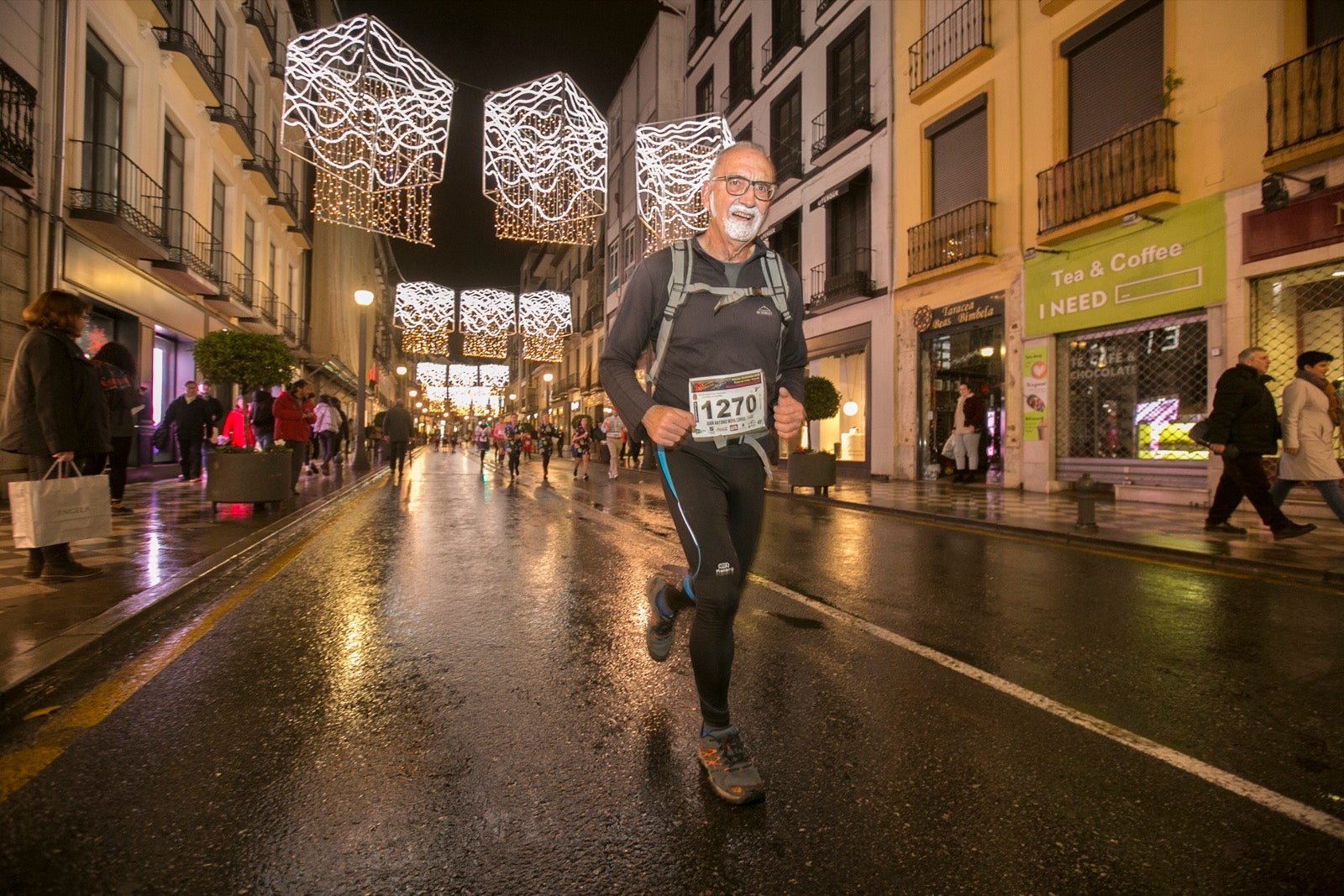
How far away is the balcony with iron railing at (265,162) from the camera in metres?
20.8

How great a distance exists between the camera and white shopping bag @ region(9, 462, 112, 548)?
4340 millimetres

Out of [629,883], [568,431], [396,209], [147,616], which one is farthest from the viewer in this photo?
[568,431]

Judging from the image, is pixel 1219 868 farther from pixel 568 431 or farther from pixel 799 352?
pixel 568 431

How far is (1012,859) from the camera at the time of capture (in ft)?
5.86

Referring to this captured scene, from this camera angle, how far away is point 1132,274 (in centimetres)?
1180

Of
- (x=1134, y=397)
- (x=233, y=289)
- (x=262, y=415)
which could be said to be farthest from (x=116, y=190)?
(x=1134, y=397)

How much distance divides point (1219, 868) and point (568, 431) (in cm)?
5240

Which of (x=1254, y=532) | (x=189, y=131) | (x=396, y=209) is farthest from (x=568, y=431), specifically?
(x=1254, y=532)

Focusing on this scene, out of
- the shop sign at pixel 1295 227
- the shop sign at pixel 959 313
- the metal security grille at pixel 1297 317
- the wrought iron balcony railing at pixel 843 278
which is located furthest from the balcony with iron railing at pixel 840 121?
the metal security grille at pixel 1297 317

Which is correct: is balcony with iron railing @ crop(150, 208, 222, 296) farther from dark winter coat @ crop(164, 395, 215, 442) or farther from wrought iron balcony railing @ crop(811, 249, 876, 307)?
wrought iron balcony railing @ crop(811, 249, 876, 307)

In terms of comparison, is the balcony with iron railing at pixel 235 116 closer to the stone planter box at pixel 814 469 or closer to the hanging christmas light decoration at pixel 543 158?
the hanging christmas light decoration at pixel 543 158

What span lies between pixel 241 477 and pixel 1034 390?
12.6 metres

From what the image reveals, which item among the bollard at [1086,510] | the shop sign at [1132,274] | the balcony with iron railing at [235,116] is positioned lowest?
the bollard at [1086,510]

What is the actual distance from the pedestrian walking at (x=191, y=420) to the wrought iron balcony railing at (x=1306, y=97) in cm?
1617
